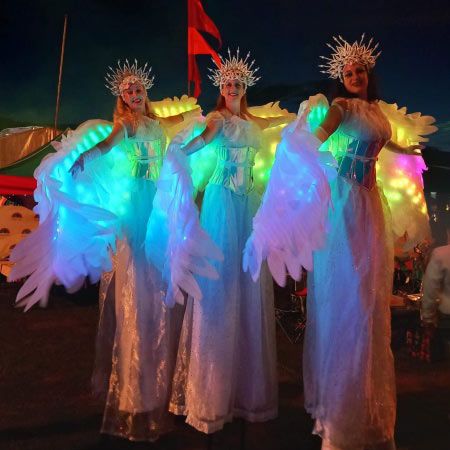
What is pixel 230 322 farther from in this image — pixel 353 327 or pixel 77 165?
pixel 77 165

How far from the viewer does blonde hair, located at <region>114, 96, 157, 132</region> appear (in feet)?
7.88

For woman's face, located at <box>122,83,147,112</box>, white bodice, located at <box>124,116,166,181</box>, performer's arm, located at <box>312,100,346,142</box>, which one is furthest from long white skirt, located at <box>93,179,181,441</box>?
performer's arm, located at <box>312,100,346,142</box>

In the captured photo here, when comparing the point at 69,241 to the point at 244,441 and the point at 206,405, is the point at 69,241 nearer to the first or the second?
the point at 206,405

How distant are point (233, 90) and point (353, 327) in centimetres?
139

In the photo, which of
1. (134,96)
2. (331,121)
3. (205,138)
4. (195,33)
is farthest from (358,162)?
(195,33)

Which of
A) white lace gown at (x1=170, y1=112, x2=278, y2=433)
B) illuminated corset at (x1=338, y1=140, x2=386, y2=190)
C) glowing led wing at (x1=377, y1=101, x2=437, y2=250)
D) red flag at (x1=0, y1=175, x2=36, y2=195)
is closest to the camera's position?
illuminated corset at (x1=338, y1=140, x2=386, y2=190)

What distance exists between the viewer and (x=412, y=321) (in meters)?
4.45

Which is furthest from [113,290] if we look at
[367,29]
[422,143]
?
[367,29]

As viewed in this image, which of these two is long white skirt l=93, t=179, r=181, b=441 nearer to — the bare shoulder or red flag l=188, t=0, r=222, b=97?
the bare shoulder

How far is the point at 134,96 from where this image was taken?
2463 millimetres

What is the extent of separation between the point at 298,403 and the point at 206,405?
976mm

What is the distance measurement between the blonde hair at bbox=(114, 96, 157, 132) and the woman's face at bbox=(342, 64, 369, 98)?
3.62 ft

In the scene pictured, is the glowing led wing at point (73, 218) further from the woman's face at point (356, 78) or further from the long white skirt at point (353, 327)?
the woman's face at point (356, 78)

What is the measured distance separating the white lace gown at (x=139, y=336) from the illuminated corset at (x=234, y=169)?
0.41m
